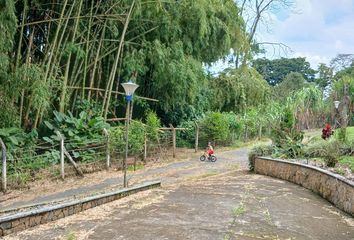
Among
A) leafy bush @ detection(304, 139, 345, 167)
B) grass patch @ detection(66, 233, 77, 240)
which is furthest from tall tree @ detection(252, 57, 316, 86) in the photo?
grass patch @ detection(66, 233, 77, 240)

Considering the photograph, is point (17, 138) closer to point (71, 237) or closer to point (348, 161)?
point (71, 237)

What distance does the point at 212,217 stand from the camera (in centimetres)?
534

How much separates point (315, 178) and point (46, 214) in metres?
5.07

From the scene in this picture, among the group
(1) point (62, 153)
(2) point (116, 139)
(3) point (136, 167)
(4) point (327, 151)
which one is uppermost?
(4) point (327, 151)

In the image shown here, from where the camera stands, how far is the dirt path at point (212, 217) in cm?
457

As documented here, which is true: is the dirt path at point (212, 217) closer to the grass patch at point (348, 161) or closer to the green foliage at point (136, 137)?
the grass patch at point (348, 161)

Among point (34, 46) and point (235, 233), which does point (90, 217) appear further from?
point (34, 46)

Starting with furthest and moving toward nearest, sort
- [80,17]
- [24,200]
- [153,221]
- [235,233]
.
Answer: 1. [80,17]
2. [24,200]
3. [153,221]
4. [235,233]

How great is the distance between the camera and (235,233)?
4547 millimetres

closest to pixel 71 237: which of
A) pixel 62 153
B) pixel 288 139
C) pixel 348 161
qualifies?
pixel 62 153

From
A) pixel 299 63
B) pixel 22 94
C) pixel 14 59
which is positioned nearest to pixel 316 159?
pixel 22 94

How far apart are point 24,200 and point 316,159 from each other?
635 centimetres

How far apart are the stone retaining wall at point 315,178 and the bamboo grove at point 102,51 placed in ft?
12.6

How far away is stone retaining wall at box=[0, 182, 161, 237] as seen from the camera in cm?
465
